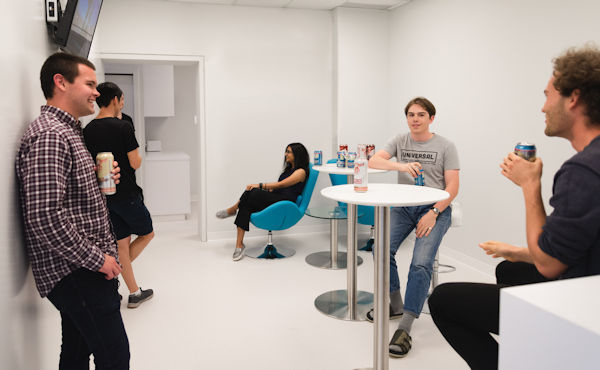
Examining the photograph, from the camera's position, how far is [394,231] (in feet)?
9.97

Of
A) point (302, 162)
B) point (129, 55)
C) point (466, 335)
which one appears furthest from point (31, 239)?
point (129, 55)

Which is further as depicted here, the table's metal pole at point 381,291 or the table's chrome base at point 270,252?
the table's chrome base at point 270,252

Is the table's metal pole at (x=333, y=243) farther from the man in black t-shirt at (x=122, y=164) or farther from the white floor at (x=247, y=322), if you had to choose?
the man in black t-shirt at (x=122, y=164)

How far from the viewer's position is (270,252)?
4.70m

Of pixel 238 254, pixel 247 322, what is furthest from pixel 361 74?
pixel 247 322

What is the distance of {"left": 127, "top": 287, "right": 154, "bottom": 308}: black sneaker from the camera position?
3.41m

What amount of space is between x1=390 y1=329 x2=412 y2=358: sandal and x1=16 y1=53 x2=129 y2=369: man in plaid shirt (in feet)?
4.84

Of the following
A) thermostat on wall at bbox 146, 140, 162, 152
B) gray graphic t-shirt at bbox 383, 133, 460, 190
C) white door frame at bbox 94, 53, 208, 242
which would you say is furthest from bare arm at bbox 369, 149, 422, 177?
thermostat on wall at bbox 146, 140, 162, 152

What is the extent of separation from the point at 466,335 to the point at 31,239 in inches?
62.4

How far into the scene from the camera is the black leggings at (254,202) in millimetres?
4500

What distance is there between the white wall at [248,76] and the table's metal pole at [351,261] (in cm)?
245

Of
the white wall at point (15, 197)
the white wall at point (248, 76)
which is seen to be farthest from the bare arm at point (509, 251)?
the white wall at point (248, 76)

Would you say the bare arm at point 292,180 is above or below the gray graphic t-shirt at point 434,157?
below

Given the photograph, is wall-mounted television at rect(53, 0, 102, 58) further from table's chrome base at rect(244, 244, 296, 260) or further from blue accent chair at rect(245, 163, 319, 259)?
table's chrome base at rect(244, 244, 296, 260)
